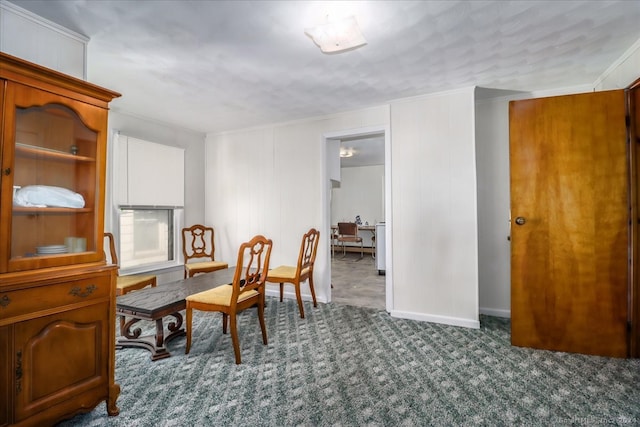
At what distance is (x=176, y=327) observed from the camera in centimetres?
282

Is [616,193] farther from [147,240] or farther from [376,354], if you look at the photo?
[147,240]

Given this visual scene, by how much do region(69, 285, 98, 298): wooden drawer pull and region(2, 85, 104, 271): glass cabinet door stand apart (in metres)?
0.15

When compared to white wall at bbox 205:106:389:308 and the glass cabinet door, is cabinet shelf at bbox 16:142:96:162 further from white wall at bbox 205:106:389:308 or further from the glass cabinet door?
white wall at bbox 205:106:389:308

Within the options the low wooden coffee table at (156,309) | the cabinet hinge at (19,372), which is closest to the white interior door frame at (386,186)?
the low wooden coffee table at (156,309)

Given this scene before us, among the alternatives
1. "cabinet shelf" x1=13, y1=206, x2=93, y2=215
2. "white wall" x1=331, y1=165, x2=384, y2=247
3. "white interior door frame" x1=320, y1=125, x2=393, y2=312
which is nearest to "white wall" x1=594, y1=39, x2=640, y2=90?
"white interior door frame" x1=320, y1=125, x2=393, y2=312

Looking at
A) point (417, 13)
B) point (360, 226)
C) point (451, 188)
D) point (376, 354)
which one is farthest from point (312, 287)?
point (360, 226)

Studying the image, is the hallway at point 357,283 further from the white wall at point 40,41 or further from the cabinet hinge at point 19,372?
the white wall at point 40,41

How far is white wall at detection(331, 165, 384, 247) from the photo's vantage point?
8.44 m

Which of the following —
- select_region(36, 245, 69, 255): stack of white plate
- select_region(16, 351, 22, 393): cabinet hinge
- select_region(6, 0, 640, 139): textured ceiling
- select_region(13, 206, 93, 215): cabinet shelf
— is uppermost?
select_region(6, 0, 640, 139): textured ceiling

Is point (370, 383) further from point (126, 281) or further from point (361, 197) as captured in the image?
point (361, 197)

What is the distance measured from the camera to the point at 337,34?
6.24ft

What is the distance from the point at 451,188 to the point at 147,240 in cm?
382

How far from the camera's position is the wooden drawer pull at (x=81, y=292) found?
64.8 inches

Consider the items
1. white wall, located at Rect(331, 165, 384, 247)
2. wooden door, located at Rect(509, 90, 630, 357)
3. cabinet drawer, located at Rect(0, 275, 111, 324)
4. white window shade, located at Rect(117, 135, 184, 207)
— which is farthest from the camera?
white wall, located at Rect(331, 165, 384, 247)
